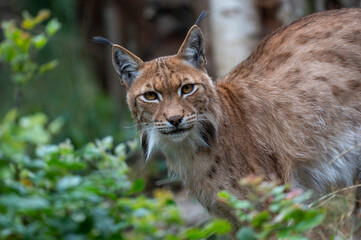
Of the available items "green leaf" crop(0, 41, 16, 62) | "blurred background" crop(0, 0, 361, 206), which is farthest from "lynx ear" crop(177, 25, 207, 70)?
"green leaf" crop(0, 41, 16, 62)

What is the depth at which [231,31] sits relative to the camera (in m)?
8.70

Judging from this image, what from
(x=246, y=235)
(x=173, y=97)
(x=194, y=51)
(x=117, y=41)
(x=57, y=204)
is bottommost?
(x=246, y=235)

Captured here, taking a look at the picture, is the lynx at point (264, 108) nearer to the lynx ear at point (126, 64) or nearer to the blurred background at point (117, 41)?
the lynx ear at point (126, 64)

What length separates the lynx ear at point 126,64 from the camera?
5176 mm

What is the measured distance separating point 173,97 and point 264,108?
1.00m

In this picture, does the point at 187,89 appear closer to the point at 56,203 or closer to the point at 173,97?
the point at 173,97

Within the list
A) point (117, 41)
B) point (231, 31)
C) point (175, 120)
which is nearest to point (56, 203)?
point (175, 120)

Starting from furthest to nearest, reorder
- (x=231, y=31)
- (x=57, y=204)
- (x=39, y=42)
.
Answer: (x=231, y=31), (x=39, y=42), (x=57, y=204)

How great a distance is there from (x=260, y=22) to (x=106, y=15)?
5.82 m

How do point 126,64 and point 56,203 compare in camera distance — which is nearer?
point 56,203

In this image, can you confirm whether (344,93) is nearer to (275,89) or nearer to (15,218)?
(275,89)

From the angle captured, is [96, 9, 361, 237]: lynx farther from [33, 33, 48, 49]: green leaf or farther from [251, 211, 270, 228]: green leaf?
[251, 211, 270, 228]: green leaf

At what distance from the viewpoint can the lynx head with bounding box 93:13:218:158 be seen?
15.4 ft

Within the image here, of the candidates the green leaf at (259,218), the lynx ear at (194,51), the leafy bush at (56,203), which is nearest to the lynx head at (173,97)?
the lynx ear at (194,51)
